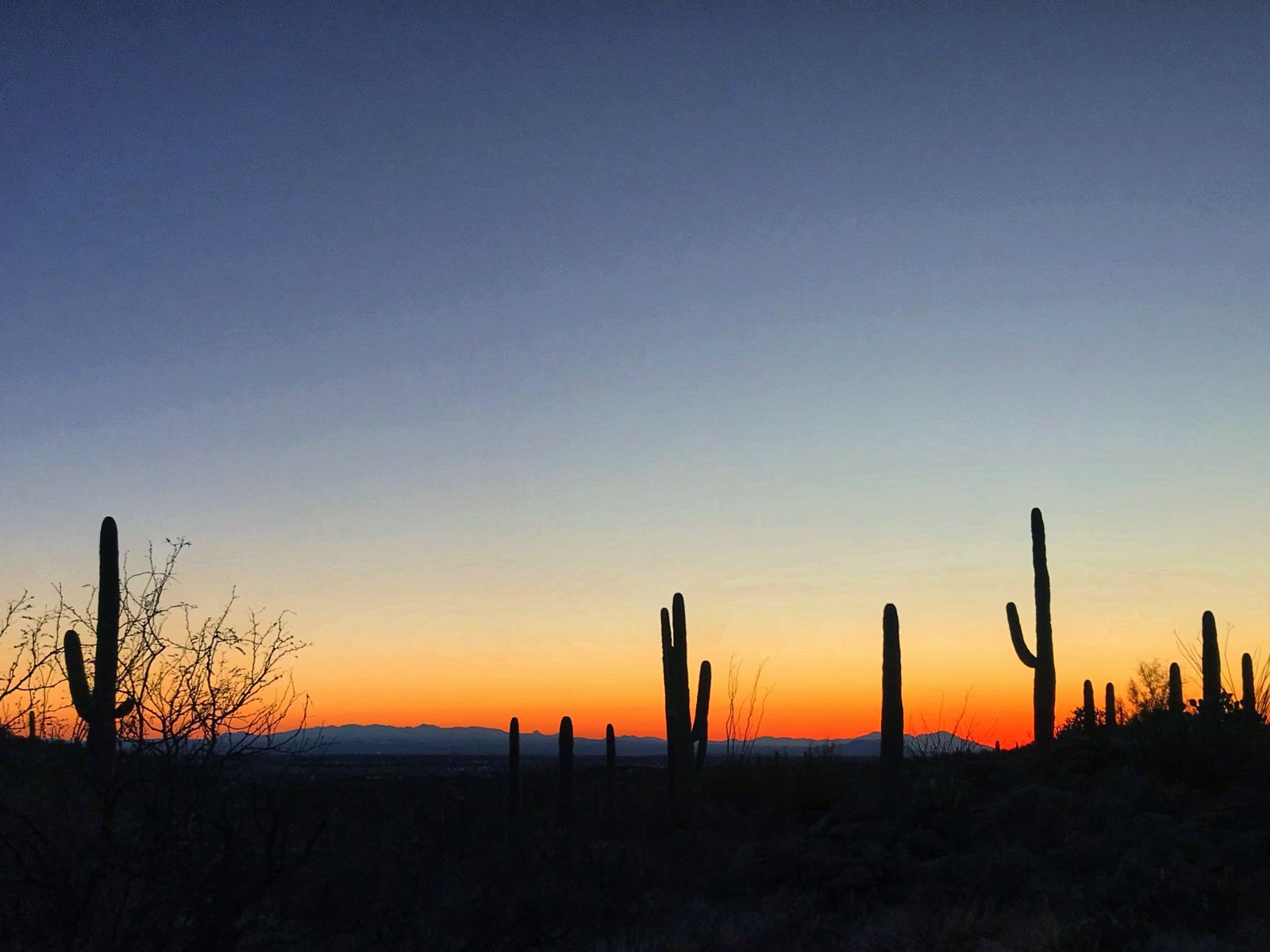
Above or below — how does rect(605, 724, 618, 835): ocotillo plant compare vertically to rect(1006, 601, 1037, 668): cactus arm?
below

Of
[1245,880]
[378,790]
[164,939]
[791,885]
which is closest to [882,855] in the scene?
[791,885]

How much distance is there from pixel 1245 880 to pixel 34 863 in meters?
10.8

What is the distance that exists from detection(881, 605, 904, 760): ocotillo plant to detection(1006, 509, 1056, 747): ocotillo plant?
13.2ft

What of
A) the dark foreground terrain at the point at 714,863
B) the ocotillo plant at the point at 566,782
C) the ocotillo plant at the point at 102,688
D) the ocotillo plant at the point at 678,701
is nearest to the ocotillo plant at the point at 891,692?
the dark foreground terrain at the point at 714,863

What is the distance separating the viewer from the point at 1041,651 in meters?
21.0

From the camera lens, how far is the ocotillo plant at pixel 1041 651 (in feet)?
68.8

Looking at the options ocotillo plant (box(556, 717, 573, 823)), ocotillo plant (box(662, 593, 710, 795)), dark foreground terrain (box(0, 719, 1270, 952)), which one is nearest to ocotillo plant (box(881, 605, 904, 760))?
dark foreground terrain (box(0, 719, 1270, 952))

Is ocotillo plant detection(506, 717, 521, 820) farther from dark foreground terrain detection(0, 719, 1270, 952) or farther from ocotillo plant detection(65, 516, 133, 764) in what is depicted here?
ocotillo plant detection(65, 516, 133, 764)

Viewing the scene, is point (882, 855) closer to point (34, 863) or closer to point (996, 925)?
point (996, 925)

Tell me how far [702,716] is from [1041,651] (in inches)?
260

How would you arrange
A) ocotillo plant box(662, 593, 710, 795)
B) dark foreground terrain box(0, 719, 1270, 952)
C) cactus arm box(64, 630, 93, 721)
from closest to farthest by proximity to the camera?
dark foreground terrain box(0, 719, 1270, 952), cactus arm box(64, 630, 93, 721), ocotillo plant box(662, 593, 710, 795)

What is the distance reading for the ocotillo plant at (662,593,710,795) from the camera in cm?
2055

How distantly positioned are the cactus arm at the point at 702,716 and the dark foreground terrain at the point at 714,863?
0.83 meters

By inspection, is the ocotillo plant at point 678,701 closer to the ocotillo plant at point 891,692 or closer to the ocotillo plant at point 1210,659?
the ocotillo plant at point 891,692
